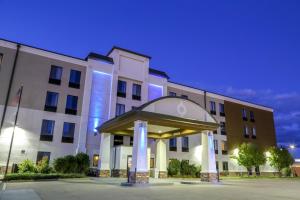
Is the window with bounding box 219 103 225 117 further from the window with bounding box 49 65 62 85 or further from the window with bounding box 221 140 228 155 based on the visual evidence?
the window with bounding box 49 65 62 85

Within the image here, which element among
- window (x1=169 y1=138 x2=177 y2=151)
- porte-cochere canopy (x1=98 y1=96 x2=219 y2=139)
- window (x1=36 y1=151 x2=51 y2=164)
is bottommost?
window (x1=36 y1=151 x2=51 y2=164)

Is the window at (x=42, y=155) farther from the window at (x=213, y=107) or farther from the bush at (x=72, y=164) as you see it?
the window at (x=213, y=107)

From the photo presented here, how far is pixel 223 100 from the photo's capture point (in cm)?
4056

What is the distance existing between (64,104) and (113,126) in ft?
29.2

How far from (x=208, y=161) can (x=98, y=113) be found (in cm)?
1379

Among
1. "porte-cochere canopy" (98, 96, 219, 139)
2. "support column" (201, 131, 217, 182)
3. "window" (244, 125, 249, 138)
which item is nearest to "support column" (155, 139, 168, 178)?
"porte-cochere canopy" (98, 96, 219, 139)

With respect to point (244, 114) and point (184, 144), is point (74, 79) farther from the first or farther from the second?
point (244, 114)

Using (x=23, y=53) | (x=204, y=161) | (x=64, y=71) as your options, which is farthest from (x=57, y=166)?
(x=204, y=161)

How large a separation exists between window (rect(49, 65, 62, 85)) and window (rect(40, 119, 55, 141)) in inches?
177

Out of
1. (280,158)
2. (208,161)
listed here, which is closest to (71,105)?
(208,161)

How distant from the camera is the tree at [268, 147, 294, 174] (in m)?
38.4

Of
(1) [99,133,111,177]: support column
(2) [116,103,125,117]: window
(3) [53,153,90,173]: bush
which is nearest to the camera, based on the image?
(1) [99,133,111,177]: support column

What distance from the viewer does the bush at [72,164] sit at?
22.8m

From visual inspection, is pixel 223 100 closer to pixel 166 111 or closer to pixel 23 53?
pixel 166 111
